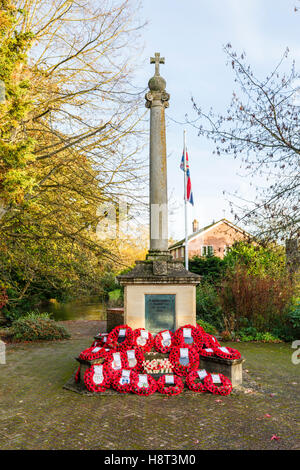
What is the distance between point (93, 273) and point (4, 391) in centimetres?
571

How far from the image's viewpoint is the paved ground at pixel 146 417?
3.97 metres

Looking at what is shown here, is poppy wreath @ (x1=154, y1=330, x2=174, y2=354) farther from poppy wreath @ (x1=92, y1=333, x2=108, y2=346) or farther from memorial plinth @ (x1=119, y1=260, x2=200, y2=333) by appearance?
poppy wreath @ (x1=92, y1=333, x2=108, y2=346)

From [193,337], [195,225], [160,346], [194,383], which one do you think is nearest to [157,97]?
[193,337]

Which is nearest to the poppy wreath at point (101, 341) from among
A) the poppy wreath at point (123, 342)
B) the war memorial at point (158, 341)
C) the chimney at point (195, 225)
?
the war memorial at point (158, 341)

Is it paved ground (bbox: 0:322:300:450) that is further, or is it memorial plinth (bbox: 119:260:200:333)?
memorial plinth (bbox: 119:260:200:333)

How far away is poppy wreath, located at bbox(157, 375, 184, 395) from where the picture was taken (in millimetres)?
5743

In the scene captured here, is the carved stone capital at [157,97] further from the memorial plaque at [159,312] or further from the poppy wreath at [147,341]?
the poppy wreath at [147,341]

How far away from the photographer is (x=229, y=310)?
12430mm

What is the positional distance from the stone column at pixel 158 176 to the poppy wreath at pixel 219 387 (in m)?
2.49

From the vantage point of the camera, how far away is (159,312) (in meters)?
6.90

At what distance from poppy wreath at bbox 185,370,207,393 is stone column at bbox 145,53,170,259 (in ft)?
7.62

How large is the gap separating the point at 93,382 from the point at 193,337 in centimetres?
200

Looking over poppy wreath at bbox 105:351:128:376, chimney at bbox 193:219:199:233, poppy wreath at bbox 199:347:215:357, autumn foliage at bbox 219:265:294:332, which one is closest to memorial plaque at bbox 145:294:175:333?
poppy wreath at bbox 199:347:215:357

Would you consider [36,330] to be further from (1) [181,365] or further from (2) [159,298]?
(1) [181,365]
